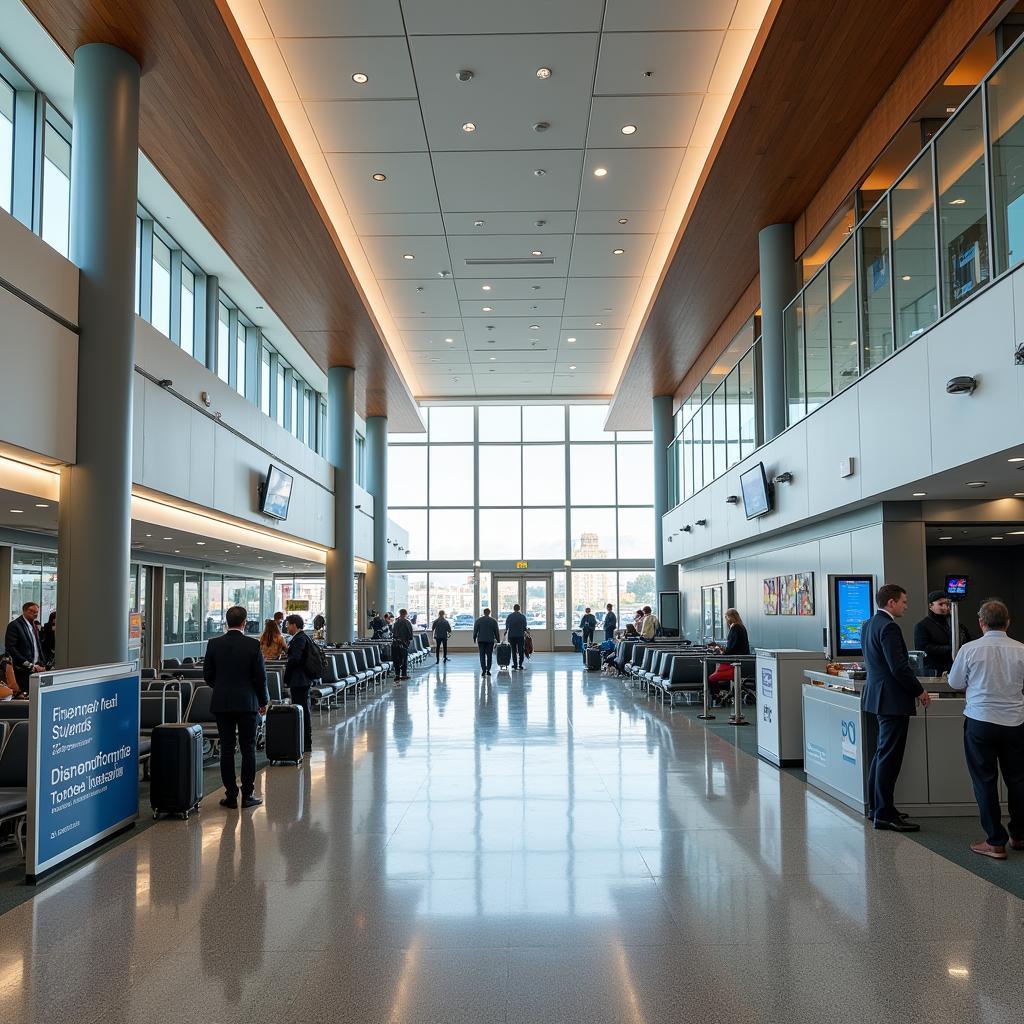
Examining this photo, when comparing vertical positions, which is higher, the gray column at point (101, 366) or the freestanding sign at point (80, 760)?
the gray column at point (101, 366)

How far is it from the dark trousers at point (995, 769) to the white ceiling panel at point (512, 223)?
1025 centimetres

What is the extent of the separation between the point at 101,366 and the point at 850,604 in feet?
26.2

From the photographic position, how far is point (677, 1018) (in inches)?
133

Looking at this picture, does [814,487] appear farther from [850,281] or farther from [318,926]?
[318,926]

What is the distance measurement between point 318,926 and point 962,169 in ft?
22.9

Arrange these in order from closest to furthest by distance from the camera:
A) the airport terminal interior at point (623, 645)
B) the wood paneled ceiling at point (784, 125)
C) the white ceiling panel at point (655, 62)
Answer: the airport terminal interior at point (623, 645)
the wood paneled ceiling at point (784, 125)
the white ceiling panel at point (655, 62)

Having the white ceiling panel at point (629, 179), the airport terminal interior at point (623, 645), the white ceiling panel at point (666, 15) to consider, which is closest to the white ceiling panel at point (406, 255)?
the airport terminal interior at point (623, 645)

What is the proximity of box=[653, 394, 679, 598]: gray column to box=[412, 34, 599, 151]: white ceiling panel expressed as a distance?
43.5 ft

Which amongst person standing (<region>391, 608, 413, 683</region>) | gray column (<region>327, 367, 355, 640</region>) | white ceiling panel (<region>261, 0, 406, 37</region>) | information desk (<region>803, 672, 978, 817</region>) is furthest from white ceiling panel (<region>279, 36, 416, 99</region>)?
person standing (<region>391, 608, 413, 683</region>)

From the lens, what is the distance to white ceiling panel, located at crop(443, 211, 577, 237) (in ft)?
45.4

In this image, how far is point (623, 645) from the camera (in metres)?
19.7

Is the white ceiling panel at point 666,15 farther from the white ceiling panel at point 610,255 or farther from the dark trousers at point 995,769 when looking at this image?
the dark trousers at point 995,769

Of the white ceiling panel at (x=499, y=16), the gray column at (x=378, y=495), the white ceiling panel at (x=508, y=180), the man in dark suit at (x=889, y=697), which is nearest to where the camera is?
the man in dark suit at (x=889, y=697)

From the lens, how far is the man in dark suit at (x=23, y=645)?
9570mm
